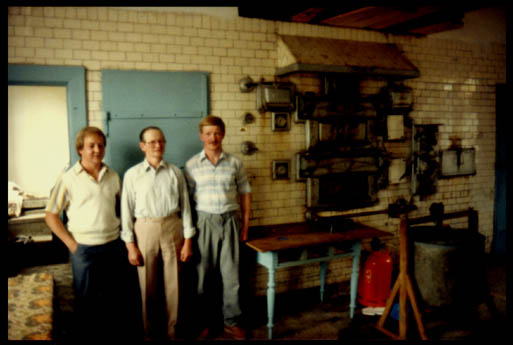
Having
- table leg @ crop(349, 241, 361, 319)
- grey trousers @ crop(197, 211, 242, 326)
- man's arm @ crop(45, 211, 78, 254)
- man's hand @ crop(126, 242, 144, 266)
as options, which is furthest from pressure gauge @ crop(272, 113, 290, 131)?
man's arm @ crop(45, 211, 78, 254)

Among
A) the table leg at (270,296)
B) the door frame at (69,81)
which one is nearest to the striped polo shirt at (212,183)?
the table leg at (270,296)

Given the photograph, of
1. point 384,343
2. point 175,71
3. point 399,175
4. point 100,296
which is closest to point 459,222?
point 399,175

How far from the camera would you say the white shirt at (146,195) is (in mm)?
3615

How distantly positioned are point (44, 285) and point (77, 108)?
5.17 feet

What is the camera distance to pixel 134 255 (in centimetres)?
356

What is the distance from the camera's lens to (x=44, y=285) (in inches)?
137

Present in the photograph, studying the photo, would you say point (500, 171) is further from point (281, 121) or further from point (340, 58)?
point (281, 121)

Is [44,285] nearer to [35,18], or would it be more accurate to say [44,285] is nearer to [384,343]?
[35,18]

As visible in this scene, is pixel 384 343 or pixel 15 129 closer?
pixel 384 343

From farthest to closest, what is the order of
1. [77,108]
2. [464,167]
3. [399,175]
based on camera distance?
[464,167], [399,175], [77,108]

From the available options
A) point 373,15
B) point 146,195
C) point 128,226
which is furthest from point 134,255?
point 373,15

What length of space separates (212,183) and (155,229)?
0.67m

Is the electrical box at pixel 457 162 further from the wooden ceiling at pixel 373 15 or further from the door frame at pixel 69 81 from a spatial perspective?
the door frame at pixel 69 81

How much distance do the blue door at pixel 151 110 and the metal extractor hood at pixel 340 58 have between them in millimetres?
943
